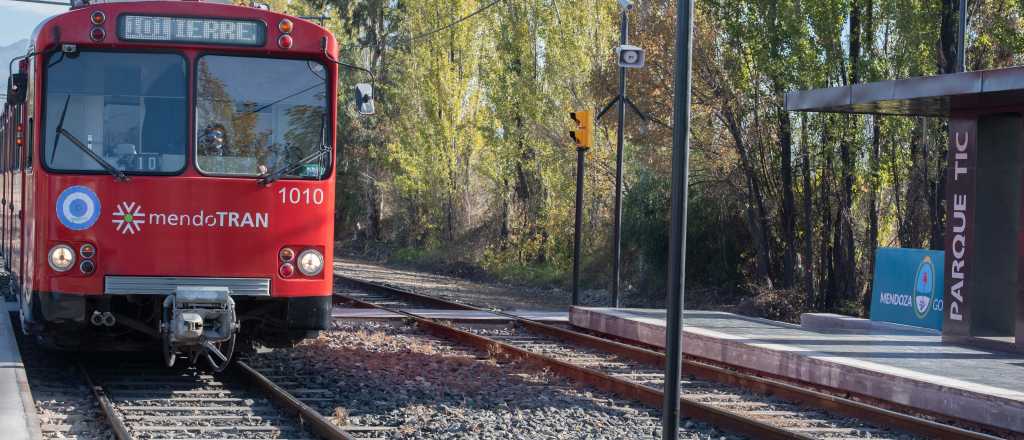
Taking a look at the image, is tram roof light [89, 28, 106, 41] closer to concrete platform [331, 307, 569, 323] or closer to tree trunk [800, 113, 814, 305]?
concrete platform [331, 307, 569, 323]

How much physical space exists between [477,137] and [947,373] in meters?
27.2

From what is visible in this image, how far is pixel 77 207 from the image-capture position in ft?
32.1

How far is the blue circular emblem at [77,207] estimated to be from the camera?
32.0 ft

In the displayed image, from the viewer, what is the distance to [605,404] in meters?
10.1

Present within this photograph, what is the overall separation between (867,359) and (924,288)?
14.7 ft

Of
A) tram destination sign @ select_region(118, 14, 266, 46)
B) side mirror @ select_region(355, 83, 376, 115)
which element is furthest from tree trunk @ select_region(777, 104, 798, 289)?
tram destination sign @ select_region(118, 14, 266, 46)

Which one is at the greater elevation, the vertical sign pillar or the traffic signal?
the traffic signal

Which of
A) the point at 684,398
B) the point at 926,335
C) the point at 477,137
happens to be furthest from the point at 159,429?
the point at 477,137

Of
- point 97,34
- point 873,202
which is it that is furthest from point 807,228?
point 97,34

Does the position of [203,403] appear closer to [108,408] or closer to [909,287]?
[108,408]

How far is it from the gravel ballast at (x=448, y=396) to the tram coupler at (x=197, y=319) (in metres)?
1.02

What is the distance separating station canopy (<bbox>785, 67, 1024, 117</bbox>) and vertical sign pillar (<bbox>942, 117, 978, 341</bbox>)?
359mm

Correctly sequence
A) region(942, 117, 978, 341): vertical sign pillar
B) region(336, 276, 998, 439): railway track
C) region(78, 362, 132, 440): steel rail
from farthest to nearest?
region(942, 117, 978, 341): vertical sign pillar < region(336, 276, 998, 439): railway track < region(78, 362, 132, 440): steel rail

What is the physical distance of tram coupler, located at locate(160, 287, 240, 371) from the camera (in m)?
9.48
